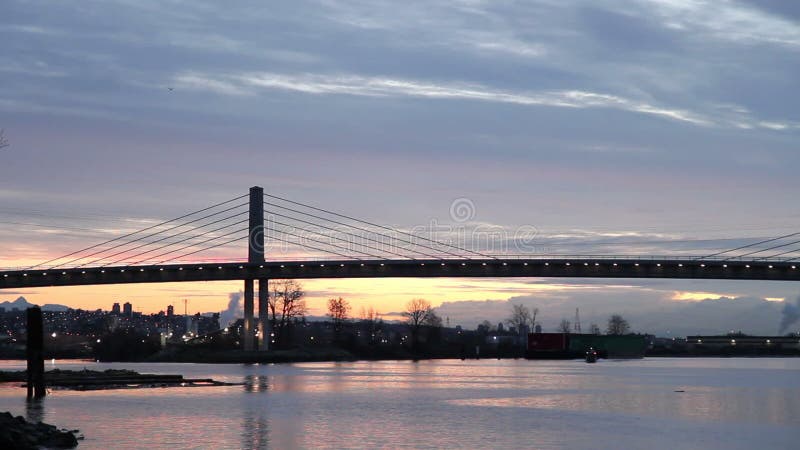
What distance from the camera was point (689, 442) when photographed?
117ft

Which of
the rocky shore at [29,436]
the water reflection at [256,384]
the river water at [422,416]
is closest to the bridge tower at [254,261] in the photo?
the water reflection at [256,384]

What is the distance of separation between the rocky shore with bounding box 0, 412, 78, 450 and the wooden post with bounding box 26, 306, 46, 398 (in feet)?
60.2

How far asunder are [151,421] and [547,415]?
615 inches

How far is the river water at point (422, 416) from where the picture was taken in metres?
35.3

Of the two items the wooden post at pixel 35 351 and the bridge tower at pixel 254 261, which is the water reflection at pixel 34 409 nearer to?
the wooden post at pixel 35 351

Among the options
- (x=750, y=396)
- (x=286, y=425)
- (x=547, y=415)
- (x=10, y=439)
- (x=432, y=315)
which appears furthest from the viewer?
(x=432, y=315)

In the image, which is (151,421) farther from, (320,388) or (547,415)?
(320,388)

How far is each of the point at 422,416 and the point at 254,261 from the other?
68.3 metres

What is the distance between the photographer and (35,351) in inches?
2010

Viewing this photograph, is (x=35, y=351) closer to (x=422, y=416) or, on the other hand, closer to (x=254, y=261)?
(x=422, y=416)

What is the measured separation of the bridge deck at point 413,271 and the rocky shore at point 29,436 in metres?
77.9

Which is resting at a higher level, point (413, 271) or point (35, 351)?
point (413, 271)

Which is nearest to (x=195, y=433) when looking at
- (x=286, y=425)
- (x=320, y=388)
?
(x=286, y=425)

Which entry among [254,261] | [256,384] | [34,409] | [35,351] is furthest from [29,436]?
[254,261]
